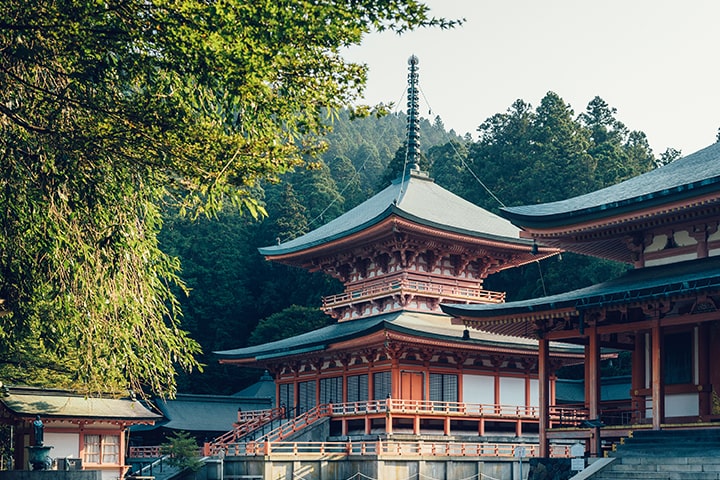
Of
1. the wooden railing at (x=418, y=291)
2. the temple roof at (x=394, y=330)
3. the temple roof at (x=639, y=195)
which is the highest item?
the temple roof at (x=639, y=195)

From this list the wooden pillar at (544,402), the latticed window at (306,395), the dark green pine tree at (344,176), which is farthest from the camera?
the dark green pine tree at (344,176)

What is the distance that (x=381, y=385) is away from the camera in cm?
3469

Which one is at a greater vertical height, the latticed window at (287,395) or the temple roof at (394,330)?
the temple roof at (394,330)

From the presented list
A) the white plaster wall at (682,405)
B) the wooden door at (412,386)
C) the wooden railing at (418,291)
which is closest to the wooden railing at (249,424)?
the wooden railing at (418,291)

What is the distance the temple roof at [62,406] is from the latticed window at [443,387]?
10.6 meters

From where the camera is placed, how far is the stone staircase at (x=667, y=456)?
60.1 ft

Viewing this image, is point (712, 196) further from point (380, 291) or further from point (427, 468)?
point (380, 291)

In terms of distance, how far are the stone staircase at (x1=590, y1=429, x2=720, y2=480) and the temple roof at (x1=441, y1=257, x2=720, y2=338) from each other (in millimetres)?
2973

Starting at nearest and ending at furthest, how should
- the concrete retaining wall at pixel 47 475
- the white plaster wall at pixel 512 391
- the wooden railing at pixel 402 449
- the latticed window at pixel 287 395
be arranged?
the concrete retaining wall at pixel 47 475 < the wooden railing at pixel 402 449 < the white plaster wall at pixel 512 391 < the latticed window at pixel 287 395

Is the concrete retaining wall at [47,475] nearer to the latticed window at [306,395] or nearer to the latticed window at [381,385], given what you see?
the latticed window at [381,385]

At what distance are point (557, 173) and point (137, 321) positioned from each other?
4895 centimetres

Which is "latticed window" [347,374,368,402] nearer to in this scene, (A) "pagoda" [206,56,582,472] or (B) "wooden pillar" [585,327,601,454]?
(A) "pagoda" [206,56,582,472]

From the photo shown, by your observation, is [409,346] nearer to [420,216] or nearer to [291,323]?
[420,216]

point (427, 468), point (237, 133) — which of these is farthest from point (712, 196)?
point (427, 468)
